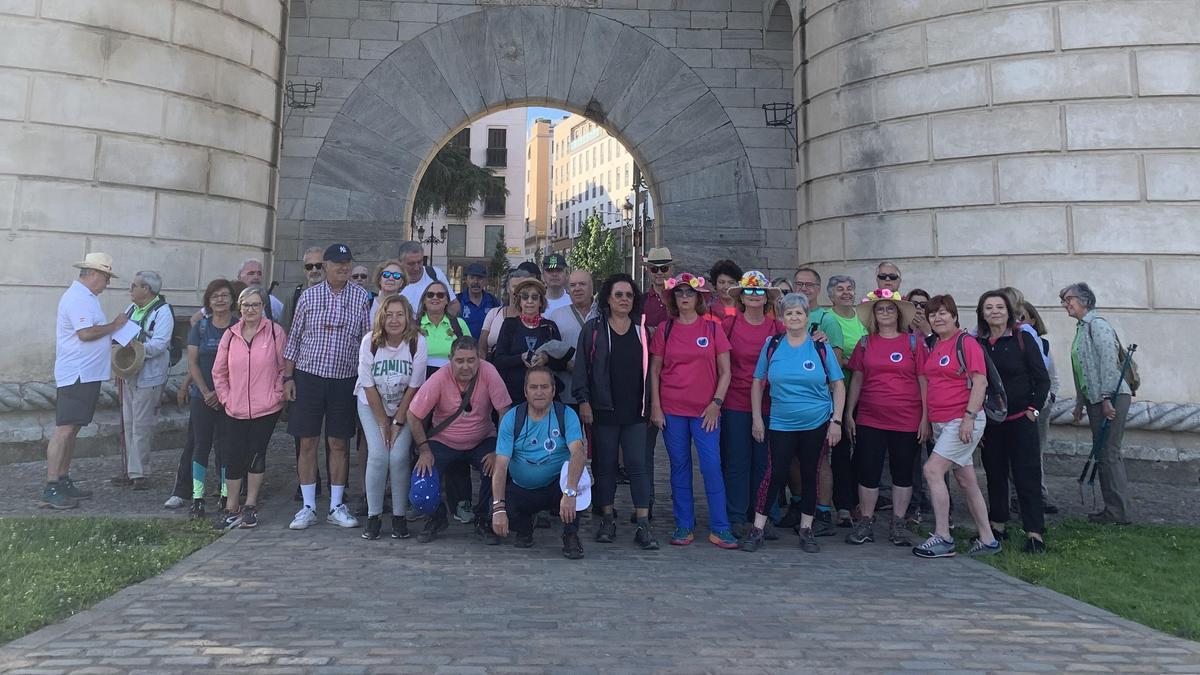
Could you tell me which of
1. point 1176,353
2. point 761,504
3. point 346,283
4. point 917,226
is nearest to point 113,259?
point 346,283

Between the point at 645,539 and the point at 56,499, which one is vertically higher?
the point at 56,499

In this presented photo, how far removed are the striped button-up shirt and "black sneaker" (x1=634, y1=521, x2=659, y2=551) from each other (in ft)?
8.52

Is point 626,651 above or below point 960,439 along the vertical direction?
below

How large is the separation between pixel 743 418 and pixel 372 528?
2930 mm

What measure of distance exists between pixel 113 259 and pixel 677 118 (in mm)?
7655

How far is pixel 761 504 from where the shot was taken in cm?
546

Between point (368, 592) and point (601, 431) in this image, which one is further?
point (601, 431)

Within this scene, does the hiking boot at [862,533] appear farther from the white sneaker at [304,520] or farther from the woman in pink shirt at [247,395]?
the woman in pink shirt at [247,395]

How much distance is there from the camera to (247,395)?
18.3ft

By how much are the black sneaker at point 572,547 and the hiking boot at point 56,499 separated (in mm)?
4155

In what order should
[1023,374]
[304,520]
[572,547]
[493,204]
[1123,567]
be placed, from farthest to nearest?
1. [493,204]
2. [304,520]
3. [1023,374]
4. [572,547]
5. [1123,567]

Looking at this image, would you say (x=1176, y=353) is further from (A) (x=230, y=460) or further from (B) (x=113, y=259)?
(B) (x=113, y=259)

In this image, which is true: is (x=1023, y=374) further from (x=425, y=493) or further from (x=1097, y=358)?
(x=425, y=493)

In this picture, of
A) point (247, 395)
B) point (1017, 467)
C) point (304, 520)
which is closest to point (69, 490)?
point (247, 395)
